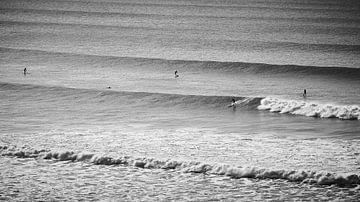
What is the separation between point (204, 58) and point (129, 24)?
32.7 feet

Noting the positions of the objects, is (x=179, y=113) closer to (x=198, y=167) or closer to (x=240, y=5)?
(x=198, y=167)

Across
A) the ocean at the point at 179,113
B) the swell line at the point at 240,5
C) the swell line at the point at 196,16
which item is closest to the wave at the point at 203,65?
the ocean at the point at 179,113

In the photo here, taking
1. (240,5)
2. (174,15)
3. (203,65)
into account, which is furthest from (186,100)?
(240,5)

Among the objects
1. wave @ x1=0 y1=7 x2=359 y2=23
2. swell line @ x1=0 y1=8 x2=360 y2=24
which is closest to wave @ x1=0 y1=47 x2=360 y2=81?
swell line @ x1=0 y1=8 x2=360 y2=24

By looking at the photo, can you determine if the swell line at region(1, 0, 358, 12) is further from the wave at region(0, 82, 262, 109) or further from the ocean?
the wave at region(0, 82, 262, 109)

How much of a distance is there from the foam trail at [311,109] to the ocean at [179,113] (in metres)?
0.02

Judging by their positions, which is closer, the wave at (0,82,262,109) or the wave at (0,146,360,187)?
the wave at (0,146,360,187)

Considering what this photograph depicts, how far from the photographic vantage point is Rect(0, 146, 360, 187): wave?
8615 mm

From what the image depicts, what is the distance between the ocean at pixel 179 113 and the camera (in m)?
8.65

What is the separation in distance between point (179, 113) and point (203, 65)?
5.29m

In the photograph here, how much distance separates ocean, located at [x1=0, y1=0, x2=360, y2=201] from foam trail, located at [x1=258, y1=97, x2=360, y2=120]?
0.08ft

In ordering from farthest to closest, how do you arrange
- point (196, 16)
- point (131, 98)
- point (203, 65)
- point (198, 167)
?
point (196, 16) → point (203, 65) → point (131, 98) → point (198, 167)

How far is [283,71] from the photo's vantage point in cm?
1762

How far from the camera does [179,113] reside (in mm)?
13383
